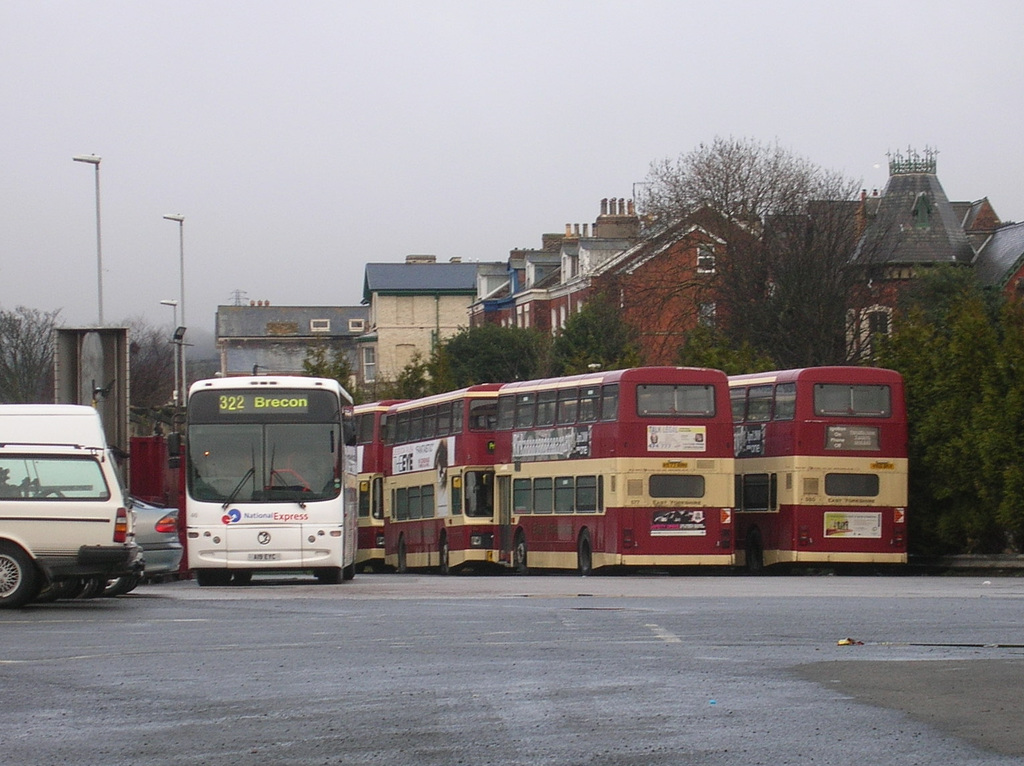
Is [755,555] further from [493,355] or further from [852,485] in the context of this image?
[493,355]

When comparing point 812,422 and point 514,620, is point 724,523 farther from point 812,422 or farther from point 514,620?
point 514,620

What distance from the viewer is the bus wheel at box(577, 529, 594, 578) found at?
3878 cm

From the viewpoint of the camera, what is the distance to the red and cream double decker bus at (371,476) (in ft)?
166

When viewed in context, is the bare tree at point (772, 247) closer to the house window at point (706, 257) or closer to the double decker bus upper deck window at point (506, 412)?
the house window at point (706, 257)

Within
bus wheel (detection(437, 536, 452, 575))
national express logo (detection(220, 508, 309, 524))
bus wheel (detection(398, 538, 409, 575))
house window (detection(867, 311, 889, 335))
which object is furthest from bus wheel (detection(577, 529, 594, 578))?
house window (detection(867, 311, 889, 335))

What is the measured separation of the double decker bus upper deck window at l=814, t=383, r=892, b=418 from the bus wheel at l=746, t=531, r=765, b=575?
11.9ft

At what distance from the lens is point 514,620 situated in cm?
1780

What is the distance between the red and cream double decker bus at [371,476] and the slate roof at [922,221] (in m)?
38.2

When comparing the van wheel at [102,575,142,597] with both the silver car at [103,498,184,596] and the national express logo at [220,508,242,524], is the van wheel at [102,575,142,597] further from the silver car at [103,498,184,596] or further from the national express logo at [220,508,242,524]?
the national express logo at [220,508,242,524]

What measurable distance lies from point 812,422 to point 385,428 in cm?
1527

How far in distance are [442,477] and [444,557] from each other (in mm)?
2033

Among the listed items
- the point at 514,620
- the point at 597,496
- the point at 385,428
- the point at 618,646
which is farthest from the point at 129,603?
the point at 385,428

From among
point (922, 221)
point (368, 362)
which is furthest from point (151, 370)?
point (922, 221)

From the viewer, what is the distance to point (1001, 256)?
84375 mm
